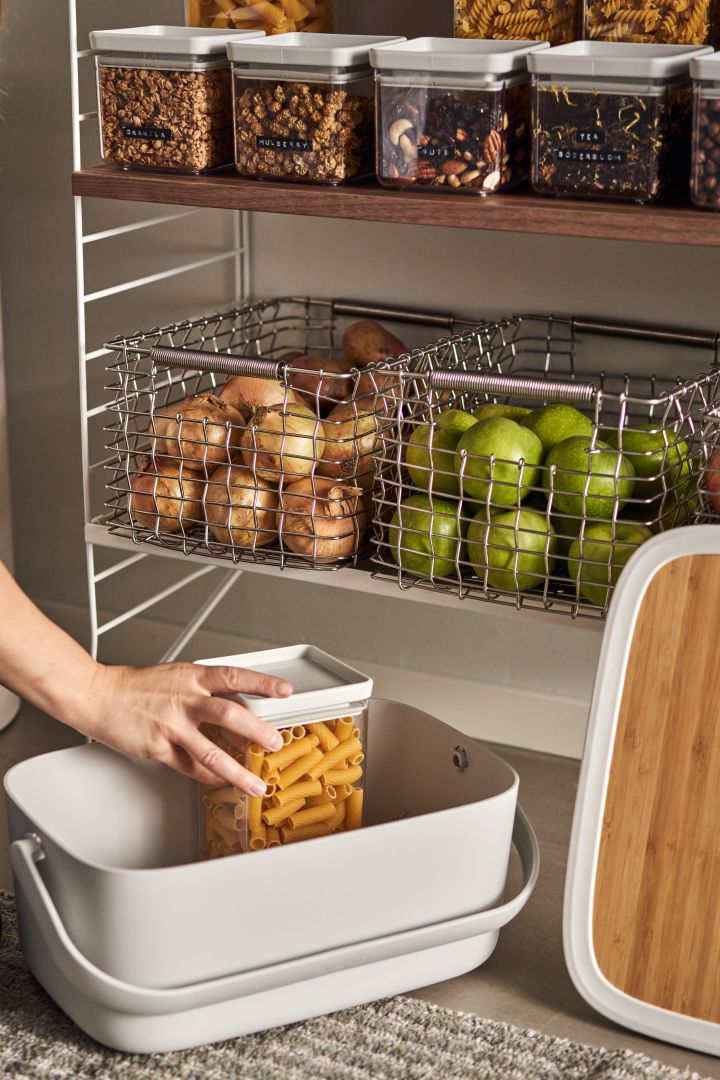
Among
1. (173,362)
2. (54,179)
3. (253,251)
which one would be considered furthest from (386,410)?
(54,179)

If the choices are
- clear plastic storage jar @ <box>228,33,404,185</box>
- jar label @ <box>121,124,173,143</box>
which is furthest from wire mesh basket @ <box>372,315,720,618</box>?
jar label @ <box>121,124,173,143</box>

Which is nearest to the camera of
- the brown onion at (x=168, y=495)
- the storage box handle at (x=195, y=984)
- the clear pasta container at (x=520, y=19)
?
the storage box handle at (x=195, y=984)

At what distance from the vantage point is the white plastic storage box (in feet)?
3.26

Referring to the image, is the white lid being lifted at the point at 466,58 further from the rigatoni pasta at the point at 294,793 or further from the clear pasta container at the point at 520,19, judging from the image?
the rigatoni pasta at the point at 294,793

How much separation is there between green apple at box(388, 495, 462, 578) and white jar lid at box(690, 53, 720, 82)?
422mm

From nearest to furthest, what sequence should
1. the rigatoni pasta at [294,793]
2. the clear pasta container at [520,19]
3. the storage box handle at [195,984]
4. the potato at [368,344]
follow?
the storage box handle at [195,984] < the rigatoni pasta at [294,793] < the clear pasta container at [520,19] < the potato at [368,344]

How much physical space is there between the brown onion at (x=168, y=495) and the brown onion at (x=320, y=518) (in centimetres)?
10

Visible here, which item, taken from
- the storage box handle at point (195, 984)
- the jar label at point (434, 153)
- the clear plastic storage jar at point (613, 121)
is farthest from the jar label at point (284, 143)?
the storage box handle at point (195, 984)

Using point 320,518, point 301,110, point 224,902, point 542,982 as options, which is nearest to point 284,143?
point 301,110

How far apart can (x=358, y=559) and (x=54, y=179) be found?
0.77m

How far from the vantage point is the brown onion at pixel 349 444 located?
127 cm

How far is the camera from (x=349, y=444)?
1.29m

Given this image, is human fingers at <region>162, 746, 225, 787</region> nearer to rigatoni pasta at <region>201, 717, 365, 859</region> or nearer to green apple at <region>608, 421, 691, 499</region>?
rigatoni pasta at <region>201, 717, 365, 859</region>

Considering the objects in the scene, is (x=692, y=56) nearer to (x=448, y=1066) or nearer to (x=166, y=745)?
(x=166, y=745)
